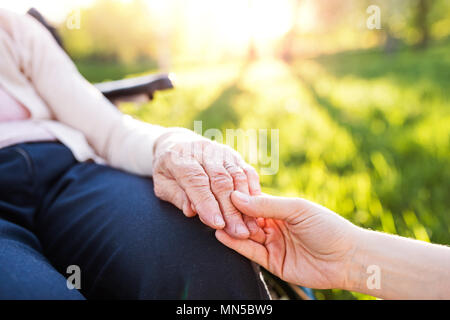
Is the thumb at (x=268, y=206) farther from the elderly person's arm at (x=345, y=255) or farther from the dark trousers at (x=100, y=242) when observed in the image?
the dark trousers at (x=100, y=242)

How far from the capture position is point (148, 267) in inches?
37.5

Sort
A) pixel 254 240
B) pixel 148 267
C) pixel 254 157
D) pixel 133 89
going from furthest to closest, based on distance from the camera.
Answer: pixel 254 157 → pixel 133 89 → pixel 254 240 → pixel 148 267

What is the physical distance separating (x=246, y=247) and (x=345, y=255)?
0.30 metres

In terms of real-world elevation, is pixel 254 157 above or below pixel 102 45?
below

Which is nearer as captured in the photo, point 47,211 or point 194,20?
point 47,211

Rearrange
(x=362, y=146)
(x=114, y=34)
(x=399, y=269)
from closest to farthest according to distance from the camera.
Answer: (x=399, y=269), (x=362, y=146), (x=114, y=34)

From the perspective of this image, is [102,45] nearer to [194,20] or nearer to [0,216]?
[194,20]

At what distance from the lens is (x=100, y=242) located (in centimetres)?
105

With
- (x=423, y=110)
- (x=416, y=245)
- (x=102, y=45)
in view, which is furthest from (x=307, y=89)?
(x=102, y=45)

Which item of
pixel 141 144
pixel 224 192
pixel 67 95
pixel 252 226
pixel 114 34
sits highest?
pixel 114 34

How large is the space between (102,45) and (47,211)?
27.5m

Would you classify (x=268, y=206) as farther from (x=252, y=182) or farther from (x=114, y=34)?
(x=114, y=34)

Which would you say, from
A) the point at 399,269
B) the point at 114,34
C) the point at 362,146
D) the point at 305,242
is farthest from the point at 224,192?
the point at 114,34

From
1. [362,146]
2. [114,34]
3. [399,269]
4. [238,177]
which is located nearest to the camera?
[399,269]
